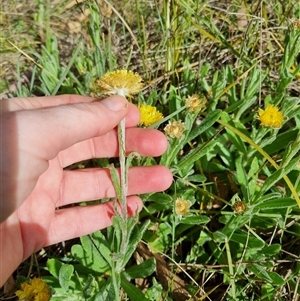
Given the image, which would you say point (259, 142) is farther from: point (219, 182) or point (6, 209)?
point (6, 209)

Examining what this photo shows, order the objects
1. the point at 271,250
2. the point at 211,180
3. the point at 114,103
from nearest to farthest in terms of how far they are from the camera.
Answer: the point at 114,103 → the point at 271,250 → the point at 211,180

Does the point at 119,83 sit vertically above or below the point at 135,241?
above

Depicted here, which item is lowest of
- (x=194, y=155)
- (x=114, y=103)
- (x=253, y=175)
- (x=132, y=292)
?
(x=132, y=292)

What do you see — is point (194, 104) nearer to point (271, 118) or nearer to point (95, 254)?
point (271, 118)

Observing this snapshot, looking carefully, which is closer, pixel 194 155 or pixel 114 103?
pixel 114 103

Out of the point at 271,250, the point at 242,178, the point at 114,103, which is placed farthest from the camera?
the point at 242,178

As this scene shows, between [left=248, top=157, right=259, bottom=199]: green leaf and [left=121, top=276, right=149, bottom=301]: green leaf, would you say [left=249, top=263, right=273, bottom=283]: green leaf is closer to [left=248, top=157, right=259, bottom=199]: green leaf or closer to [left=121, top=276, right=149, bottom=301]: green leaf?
[left=248, top=157, right=259, bottom=199]: green leaf

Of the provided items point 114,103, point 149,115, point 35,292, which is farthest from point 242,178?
point 35,292
